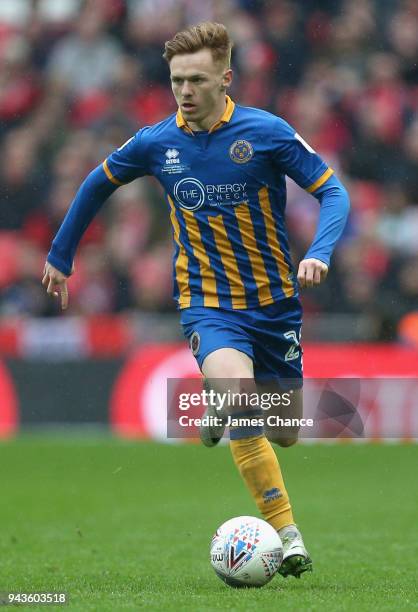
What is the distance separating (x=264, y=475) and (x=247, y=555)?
18.6 inches

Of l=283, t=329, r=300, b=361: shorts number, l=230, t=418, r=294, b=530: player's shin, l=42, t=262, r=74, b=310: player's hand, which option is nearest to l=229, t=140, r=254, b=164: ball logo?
l=283, t=329, r=300, b=361: shorts number

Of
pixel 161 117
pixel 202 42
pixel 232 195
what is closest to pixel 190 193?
pixel 232 195

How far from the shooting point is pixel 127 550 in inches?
261

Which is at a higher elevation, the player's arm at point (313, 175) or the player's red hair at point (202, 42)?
the player's red hair at point (202, 42)

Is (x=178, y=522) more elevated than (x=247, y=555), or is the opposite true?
(x=247, y=555)

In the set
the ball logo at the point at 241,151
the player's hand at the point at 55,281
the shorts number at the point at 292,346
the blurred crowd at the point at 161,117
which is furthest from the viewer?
the blurred crowd at the point at 161,117

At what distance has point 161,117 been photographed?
1495 cm


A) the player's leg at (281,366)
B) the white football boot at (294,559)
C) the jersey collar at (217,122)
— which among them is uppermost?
the jersey collar at (217,122)

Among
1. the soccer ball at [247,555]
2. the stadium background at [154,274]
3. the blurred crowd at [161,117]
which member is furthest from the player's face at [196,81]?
the blurred crowd at [161,117]

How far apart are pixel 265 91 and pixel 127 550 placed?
29.0 ft

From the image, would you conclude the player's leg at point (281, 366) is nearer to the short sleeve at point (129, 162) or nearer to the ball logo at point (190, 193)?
the ball logo at point (190, 193)

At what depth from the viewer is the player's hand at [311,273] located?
201 inches

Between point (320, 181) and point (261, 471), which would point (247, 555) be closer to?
point (261, 471)

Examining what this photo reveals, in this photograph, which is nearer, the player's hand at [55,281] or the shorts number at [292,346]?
the shorts number at [292,346]
